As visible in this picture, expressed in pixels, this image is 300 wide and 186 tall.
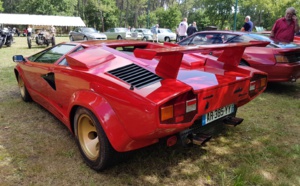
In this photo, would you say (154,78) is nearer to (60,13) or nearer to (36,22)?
(36,22)

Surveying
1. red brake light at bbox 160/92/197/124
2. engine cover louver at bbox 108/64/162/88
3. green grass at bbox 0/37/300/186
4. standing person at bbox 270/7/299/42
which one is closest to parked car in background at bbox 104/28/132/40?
standing person at bbox 270/7/299/42

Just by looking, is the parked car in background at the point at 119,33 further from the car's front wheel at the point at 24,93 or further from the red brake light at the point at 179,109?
the red brake light at the point at 179,109

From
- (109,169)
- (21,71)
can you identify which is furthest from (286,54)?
(21,71)

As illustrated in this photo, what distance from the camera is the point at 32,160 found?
2.71 metres

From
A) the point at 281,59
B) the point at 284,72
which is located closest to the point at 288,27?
the point at 281,59

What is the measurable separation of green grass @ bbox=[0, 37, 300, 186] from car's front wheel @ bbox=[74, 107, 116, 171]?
0.13m

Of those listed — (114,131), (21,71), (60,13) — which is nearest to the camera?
(114,131)

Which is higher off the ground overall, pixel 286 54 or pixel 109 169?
pixel 286 54

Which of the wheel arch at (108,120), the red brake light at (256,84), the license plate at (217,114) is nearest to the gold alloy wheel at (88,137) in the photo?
the wheel arch at (108,120)

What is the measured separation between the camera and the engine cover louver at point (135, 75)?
6.99 ft

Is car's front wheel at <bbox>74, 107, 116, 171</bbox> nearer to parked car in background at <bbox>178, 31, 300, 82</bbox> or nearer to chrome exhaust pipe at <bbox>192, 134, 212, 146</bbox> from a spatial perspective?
chrome exhaust pipe at <bbox>192, 134, 212, 146</bbox>

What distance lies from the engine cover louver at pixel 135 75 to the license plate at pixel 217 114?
61 cm

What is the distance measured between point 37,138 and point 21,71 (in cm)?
171

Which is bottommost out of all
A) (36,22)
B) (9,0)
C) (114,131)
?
(114,131)
